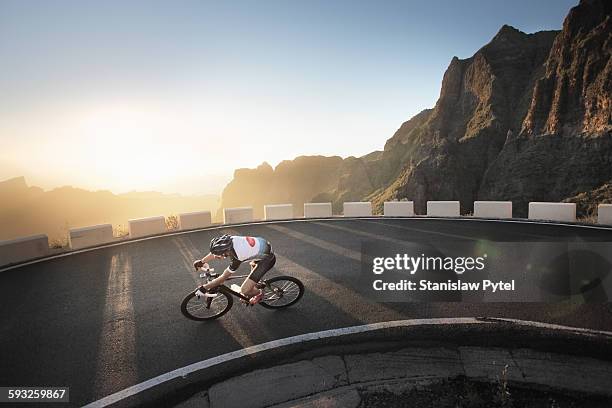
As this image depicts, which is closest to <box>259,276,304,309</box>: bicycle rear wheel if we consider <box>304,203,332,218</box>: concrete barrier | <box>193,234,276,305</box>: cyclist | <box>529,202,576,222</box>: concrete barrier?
<box>193,234,276,305</box>: cyclist

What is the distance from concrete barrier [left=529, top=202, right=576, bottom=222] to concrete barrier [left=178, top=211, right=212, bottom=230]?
47.8 feet

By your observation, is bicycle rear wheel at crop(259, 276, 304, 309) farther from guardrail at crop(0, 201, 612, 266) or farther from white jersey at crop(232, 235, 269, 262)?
guardrail at crop(0, 201, 612, 266)

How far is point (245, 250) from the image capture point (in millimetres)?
6406

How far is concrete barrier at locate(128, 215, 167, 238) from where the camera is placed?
1540 centimetres

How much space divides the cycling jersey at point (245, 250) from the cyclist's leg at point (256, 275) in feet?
0.41

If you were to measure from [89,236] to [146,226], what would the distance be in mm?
2237

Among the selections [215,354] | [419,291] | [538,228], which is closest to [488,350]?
[419,291]

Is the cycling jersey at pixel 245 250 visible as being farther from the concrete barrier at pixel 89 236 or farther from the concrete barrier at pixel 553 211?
the concrete barrier at pixel 553 211

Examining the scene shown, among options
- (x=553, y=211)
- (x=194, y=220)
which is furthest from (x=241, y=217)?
(x=553, y=211)

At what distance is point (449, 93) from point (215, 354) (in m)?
82.7

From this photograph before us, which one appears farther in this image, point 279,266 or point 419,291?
point 279,266

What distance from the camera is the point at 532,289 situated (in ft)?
25.4

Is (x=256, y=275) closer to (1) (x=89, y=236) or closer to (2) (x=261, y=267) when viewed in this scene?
(2) (x=261, y=267)

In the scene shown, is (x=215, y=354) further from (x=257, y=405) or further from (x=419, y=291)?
(x=419, y=291)
